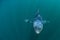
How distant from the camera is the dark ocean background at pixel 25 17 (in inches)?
60.6

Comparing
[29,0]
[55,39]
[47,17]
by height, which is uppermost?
[29,0]

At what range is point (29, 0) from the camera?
1528mm

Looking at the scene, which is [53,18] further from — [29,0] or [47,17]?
[29,0]

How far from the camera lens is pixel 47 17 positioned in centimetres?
156

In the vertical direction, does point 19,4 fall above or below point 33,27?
above

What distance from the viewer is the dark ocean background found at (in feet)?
5.05

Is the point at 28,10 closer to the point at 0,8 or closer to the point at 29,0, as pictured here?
the point at 29,0

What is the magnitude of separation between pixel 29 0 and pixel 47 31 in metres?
0.25

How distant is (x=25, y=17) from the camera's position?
155 centimetres

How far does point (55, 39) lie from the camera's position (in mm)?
1599

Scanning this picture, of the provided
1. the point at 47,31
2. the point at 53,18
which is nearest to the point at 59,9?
the point at 53,18

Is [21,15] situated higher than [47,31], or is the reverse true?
[21,15]

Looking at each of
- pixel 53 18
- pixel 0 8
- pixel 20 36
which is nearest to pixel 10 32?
pixel 20 36

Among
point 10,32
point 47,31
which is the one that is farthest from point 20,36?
point 47,31
